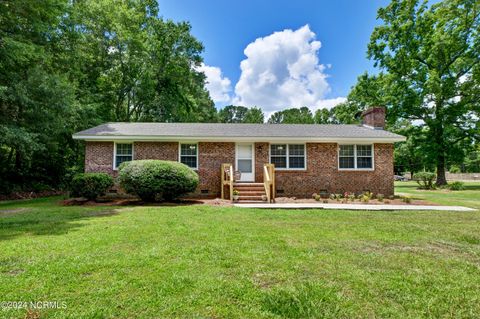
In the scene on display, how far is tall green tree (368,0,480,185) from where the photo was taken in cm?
2183

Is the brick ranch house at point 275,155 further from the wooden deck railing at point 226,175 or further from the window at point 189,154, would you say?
the wooden deck railing at point 226,175

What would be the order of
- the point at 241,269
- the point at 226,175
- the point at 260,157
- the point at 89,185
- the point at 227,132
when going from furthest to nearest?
the point at 227,132, the point at 260,157, the point at 226,175, the point at 89,185, the point at 241,269

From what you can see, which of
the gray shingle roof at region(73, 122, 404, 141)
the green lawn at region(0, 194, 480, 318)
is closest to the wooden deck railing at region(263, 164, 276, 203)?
the gray shingle roof at region(73, 122, 404, 141)

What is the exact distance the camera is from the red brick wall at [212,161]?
43.3 ft

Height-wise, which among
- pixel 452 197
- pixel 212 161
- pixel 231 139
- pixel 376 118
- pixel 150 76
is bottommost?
pixel 452 197

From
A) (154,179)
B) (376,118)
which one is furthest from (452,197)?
(154,179)

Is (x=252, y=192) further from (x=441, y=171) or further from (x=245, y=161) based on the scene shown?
(x=441, y=171)

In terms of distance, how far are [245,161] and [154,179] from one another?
4917 mm

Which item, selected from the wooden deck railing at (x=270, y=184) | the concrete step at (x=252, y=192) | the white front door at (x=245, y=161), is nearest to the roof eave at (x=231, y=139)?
the white front door at (x=245, y=161)

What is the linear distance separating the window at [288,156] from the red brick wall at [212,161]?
2.21 meters

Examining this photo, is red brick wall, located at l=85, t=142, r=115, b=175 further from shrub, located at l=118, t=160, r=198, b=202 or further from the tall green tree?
the tall green tree

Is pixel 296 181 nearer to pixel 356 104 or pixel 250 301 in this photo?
pixel 250 301

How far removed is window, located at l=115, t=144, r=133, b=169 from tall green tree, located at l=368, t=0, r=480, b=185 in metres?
22.2

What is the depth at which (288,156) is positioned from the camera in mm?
13688
